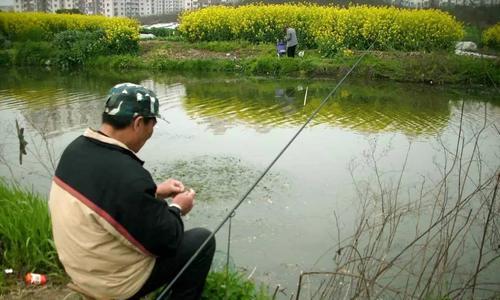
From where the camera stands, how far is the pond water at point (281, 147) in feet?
14.9

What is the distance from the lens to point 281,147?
295 inches

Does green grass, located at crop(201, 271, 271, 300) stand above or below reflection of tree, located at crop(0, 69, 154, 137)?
above

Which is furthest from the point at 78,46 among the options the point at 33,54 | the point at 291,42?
the point at 291,42

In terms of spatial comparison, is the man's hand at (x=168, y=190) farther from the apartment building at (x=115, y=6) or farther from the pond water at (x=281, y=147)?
the apartment building at (x=115, y=6)

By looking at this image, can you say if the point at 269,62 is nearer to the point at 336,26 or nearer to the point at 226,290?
the point at 336,26

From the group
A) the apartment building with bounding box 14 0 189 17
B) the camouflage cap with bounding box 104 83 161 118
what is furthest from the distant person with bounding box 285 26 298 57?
the apartment building with bounding box 14 0 189 17

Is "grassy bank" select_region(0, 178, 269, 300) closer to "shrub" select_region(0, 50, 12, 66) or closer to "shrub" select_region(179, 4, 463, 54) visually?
"shrub" select_region(179, 4, 463, 54)

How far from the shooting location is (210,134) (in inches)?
324

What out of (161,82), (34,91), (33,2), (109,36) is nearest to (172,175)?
(34,91)

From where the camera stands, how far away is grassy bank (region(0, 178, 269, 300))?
2863 millimetres

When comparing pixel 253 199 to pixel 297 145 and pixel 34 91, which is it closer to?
pixel 297 145

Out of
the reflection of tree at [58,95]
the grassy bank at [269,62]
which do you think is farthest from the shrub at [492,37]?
the reflection of tree at [58,95]

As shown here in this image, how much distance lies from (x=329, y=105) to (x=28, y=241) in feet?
28.4

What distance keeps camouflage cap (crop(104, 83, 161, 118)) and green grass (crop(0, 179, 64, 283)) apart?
5.38 feet
